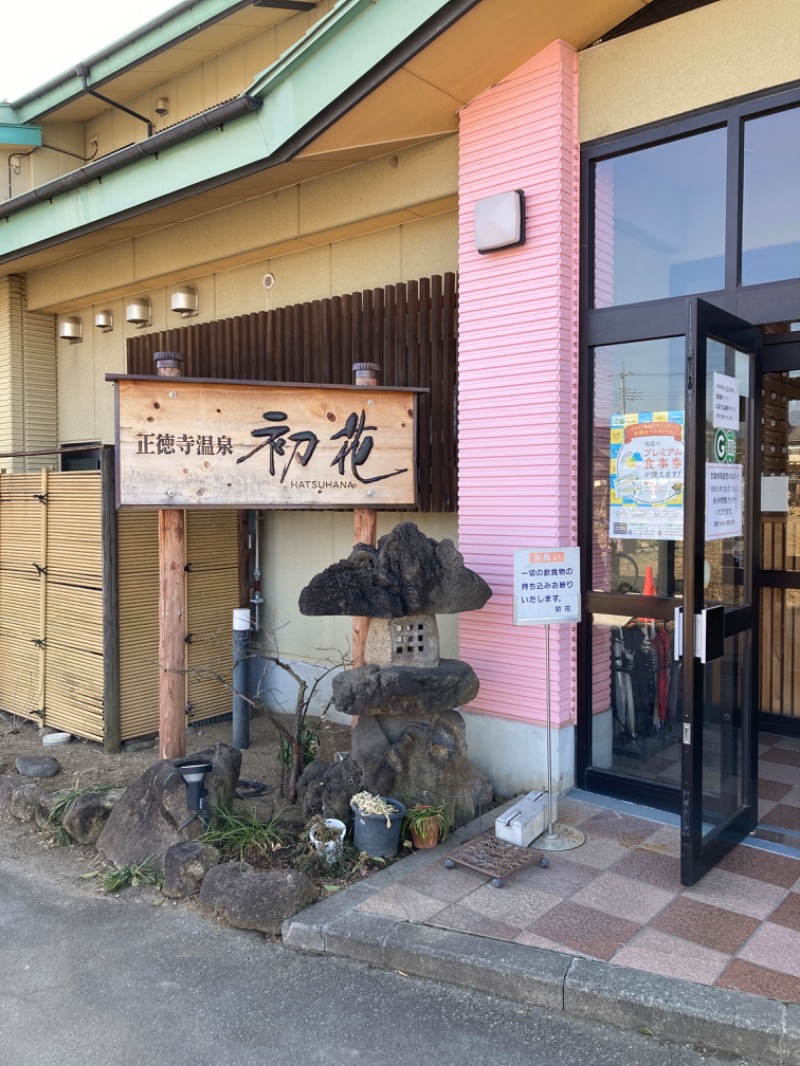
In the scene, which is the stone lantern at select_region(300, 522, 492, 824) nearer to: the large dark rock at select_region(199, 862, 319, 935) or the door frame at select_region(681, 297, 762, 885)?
the large dark rock at select_region(199, 862, 319, 935)

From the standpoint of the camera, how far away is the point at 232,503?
6000mm

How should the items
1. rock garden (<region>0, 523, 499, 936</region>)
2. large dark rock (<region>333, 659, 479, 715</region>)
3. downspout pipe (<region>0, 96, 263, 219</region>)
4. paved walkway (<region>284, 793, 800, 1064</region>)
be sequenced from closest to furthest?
1. paved walkway (<region>284, 793, 800, 1064</region>)
2. rock garden (<region>0, 523, 499, 936</region>)
3. large dark rock (<region>333, 659, 479, 715</region>)
4. downspout pipe (<region>0, 96, 263, 219</region>)

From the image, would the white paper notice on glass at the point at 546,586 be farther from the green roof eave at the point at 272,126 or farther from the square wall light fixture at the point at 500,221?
the green roof eave at the point at 272,126

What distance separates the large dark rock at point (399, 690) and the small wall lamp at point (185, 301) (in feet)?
18.8

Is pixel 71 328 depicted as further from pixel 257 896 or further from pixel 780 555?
pixel 780 555

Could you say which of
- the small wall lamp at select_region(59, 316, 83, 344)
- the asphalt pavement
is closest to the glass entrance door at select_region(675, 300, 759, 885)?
the asphalt pavement

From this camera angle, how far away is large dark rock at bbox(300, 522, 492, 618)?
528 cm

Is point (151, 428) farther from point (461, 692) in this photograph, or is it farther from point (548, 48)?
point (548, 48)

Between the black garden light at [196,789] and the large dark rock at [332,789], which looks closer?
the large dark rock at [332,789]

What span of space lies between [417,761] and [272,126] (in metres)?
4.93

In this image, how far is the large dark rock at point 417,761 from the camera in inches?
209

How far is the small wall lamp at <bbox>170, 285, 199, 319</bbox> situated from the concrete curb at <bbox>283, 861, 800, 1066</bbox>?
7.06m

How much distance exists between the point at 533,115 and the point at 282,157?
6.60ft

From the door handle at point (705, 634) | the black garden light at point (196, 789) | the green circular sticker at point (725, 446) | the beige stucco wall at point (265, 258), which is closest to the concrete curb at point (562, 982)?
the black garden light at point (196, 789)
